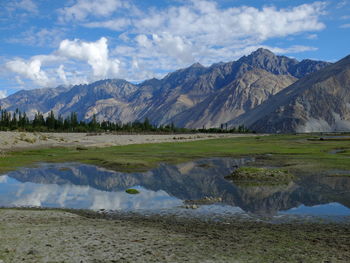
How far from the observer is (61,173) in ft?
140

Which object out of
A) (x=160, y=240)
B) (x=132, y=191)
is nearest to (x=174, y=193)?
(x=132, y=191)

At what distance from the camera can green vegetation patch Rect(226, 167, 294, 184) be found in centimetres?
3519

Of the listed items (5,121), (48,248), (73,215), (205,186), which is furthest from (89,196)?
(5,121)

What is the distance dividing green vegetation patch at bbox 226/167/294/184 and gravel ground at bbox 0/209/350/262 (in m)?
15.9

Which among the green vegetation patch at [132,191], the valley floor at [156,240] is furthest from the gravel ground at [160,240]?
the green vegetation patch at [132,191]

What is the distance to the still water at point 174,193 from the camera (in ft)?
78.2

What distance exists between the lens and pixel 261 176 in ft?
118

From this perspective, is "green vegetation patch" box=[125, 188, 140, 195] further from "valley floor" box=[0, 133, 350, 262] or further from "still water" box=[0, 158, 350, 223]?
"valley floor" box=[0, 133, 350, 262]

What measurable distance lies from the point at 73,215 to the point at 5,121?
149 m

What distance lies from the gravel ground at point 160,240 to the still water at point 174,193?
3592 millimetres

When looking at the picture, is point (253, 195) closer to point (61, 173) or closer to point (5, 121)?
point (61, 173)

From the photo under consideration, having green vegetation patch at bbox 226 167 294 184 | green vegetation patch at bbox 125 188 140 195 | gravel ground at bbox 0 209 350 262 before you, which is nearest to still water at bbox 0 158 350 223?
green vegetation patch at bbox 125 188 140 195

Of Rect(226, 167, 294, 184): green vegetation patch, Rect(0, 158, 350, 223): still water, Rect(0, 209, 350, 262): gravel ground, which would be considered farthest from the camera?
Rect(226, 167, 294, 184): green vegetation patch

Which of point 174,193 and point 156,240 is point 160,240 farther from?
point 174,193
